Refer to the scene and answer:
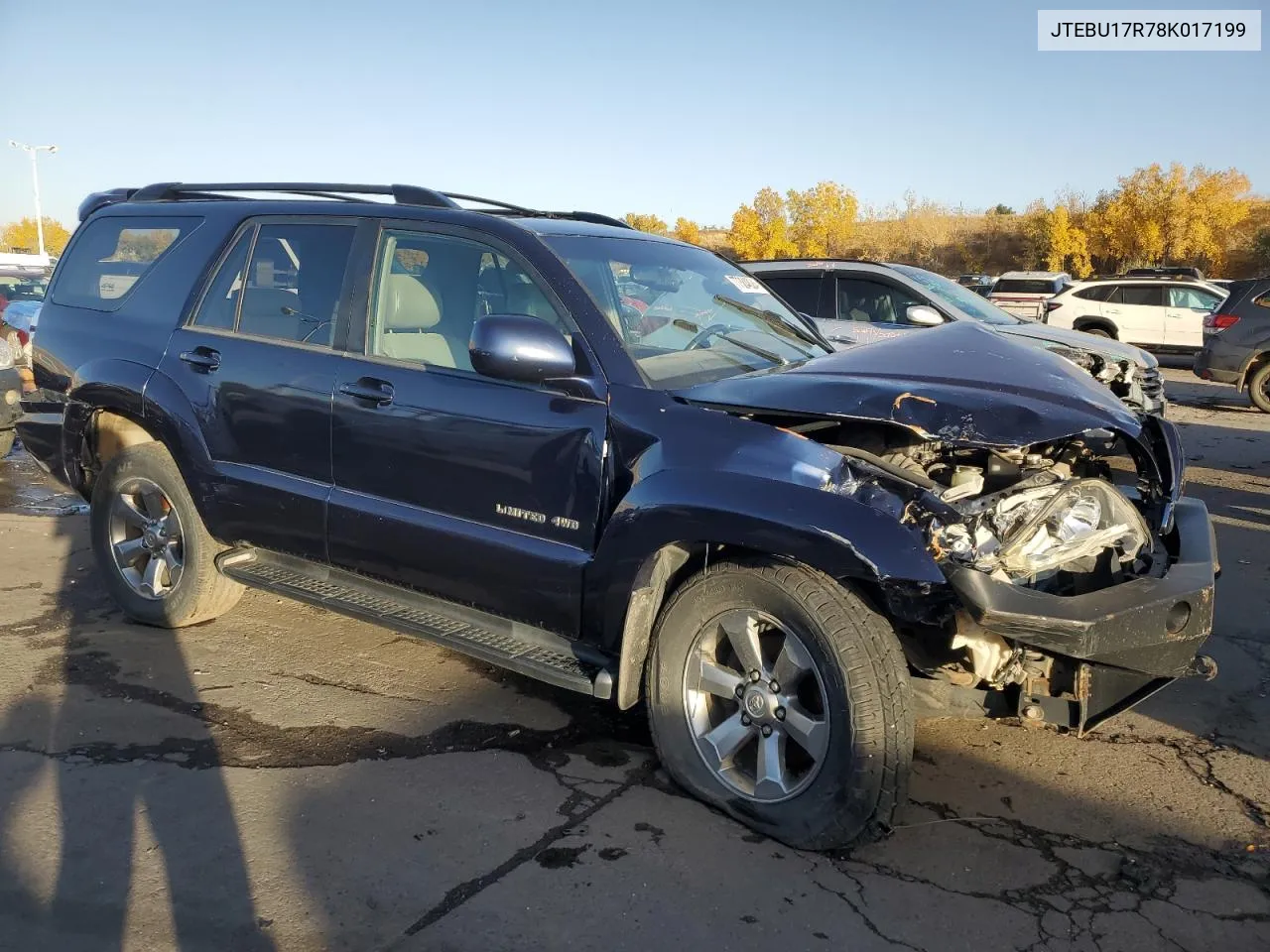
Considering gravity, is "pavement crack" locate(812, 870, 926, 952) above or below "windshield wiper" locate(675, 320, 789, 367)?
below

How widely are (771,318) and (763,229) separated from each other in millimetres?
59692

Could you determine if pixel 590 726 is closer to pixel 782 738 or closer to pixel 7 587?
pixel 782 738

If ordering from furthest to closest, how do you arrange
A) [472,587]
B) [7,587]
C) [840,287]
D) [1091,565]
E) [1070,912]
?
[840,287] → [7,587] → [472,587] → [1091,565] → [1070,912]

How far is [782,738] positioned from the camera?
3.07 m

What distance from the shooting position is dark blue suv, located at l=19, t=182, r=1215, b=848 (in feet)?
9.39

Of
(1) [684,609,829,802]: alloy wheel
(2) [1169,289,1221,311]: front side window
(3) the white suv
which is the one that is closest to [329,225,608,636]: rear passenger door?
(1) [684,609,829,802]: alloy wheel

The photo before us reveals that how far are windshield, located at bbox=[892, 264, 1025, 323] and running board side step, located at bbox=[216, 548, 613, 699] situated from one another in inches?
268

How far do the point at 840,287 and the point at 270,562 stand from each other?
22.3ft

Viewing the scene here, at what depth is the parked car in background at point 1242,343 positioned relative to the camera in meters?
12.3

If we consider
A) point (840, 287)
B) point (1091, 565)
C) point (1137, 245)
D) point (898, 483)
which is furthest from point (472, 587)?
point (1137, 245)

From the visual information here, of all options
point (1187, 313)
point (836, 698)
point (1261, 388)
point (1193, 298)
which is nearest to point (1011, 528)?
point (836, 698)

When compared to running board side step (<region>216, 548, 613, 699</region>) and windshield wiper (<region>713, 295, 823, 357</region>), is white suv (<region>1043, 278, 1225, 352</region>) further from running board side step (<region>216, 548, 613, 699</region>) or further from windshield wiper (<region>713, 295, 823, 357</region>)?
running board side step (<region>216, 548, 613, 699</region>)

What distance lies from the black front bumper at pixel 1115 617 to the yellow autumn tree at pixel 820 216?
196 ft

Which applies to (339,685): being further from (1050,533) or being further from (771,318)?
(1050,533)
